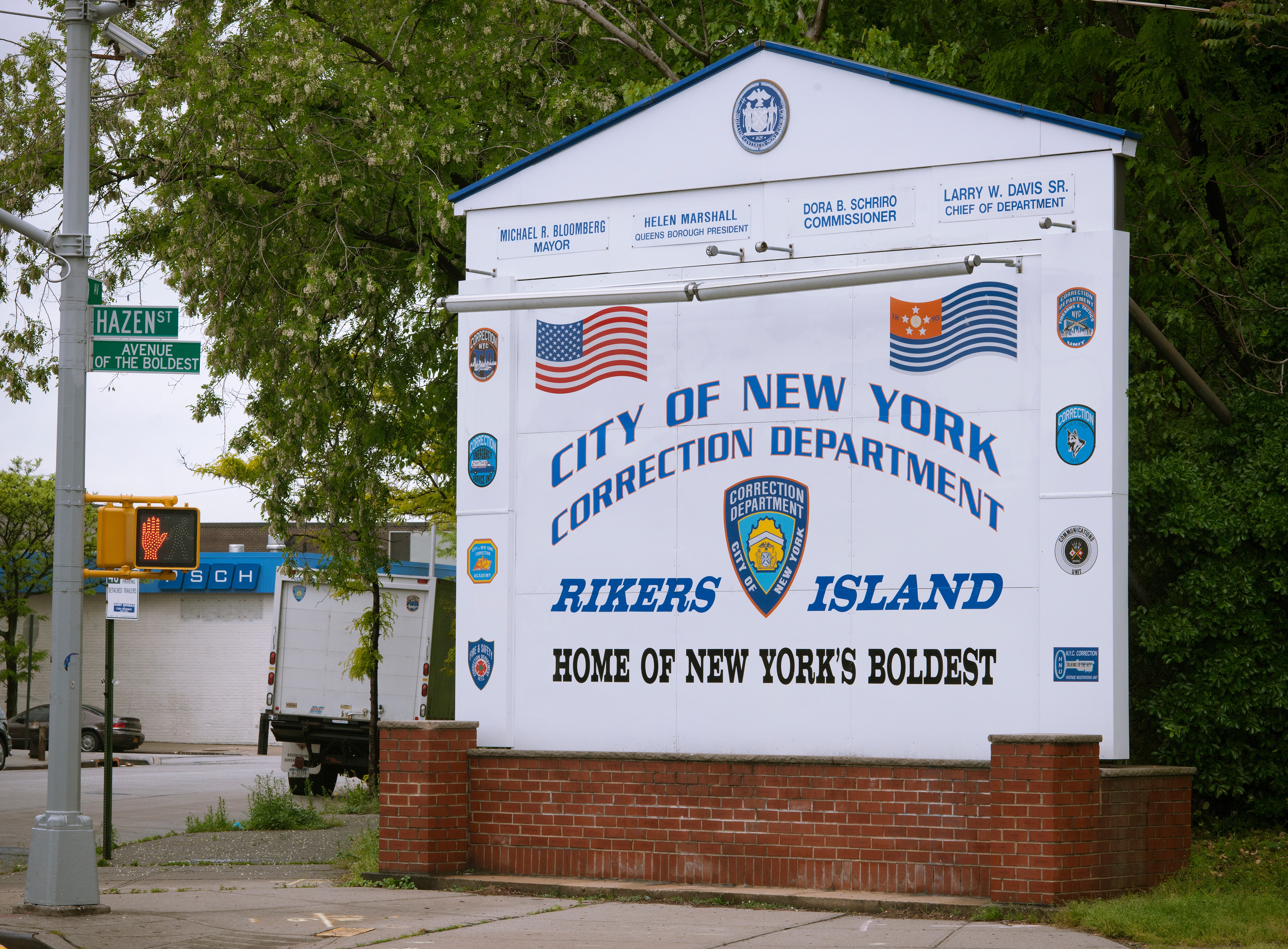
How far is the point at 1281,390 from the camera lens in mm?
13562

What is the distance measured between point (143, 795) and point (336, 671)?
4046 millimetres

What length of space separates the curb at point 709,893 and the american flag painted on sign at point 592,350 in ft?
13.1

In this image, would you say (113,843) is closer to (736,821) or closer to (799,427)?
(736,821)

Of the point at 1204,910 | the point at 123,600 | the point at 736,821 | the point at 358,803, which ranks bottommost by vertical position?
the point at 358,803

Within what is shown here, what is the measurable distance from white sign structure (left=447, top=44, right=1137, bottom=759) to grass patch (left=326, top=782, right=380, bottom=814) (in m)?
8.52

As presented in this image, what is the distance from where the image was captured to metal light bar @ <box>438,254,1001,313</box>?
11047 mm

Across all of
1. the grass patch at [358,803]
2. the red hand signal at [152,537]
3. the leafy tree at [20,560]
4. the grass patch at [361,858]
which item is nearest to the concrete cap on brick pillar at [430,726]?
the grass patch at [361,858]

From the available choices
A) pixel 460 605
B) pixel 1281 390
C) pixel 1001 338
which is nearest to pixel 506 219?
pixel 460 605

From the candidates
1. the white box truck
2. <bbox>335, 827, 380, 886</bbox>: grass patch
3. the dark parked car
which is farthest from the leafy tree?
<bbox>335, 827, 380, 886</bbox>: grass patch

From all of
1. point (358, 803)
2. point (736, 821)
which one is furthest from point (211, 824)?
point (736, 821)

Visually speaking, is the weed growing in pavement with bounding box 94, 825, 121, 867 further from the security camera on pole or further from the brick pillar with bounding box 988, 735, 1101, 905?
the brick pillar with bounding box 988, 735, 1101, 905

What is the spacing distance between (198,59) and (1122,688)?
12.1 meters

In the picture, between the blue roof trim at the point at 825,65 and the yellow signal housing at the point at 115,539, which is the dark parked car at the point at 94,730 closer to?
the yellow signal housing at the point at 115,539

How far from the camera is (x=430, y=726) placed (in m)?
12.0
